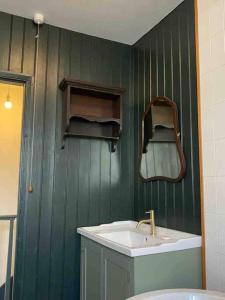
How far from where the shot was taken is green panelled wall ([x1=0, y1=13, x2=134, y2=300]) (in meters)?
2.23

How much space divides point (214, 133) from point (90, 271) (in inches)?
55.0

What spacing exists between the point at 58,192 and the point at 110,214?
54cm

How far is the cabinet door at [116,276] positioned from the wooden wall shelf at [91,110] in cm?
107

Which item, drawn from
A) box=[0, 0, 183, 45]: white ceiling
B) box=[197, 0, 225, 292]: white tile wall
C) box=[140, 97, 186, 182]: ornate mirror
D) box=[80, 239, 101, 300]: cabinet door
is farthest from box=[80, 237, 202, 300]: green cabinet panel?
box=[0, 0, 183, 45]: white ceiling

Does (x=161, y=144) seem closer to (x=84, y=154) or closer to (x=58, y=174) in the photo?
(x=84, y=154)

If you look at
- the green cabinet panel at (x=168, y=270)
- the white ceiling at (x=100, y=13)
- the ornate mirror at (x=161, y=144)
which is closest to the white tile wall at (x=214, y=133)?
the green cabinet panel at (x=168, y=270)

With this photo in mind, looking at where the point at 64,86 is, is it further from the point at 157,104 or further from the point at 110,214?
the point at 110,214

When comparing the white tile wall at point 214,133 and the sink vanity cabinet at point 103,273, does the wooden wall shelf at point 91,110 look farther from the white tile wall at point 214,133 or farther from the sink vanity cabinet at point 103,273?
the sink vanity cabinet at point 103,273

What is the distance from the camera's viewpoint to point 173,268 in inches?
68.1

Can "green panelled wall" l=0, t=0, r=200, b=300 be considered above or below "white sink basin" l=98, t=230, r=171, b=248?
above

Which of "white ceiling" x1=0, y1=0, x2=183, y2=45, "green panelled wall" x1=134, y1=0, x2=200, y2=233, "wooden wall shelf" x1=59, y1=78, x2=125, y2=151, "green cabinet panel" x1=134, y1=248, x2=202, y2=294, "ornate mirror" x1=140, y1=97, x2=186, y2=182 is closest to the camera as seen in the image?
"green cabinet panel" x1=134, y1=248, x2=202, y2=294

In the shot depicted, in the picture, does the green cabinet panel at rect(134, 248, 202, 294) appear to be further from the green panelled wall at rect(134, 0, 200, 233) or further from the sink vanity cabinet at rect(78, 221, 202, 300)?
the green panelled wall at rect(134, 0, 200, 233)

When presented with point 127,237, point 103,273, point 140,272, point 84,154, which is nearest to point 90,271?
point 103,273

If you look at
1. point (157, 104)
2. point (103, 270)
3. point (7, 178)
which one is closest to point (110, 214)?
point (103, 270)
